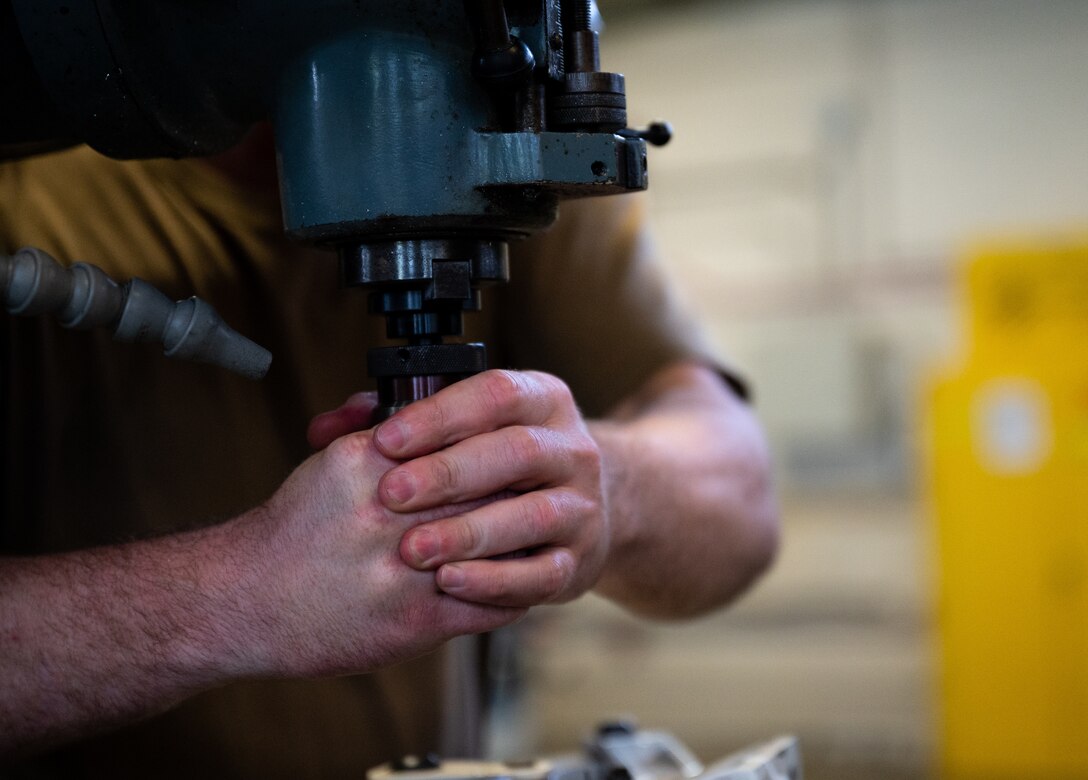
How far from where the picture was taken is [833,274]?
4.70 m

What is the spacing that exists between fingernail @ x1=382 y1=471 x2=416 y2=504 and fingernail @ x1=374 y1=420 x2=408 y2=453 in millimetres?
18

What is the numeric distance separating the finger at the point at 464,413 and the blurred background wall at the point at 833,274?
3.75 metres

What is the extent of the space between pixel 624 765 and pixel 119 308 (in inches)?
19.9

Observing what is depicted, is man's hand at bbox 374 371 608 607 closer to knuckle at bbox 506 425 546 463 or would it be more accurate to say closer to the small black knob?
knuckle at bbox 506 425 546 463

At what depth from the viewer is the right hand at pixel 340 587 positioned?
2.17 ft

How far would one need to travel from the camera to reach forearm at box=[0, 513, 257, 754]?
692 mm

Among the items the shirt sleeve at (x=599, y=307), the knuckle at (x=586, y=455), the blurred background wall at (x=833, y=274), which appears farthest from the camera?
the blurred background wall at (x=833, y=274)

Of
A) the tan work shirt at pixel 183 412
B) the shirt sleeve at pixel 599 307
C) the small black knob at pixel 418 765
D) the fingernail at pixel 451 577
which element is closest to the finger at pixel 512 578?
the fingernail at pixel 451 577

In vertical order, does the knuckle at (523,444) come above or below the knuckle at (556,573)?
above

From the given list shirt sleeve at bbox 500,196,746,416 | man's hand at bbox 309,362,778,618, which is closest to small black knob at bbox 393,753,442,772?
man's hand at bbox 309,362,778,618

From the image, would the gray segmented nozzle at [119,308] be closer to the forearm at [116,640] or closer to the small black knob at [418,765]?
the forearm at [116,640]

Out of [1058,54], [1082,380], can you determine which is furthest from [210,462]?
[1058,54]

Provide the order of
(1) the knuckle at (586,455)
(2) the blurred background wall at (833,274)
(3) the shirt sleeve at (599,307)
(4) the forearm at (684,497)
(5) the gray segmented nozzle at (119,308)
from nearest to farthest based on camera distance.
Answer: (5) the gray segmented nozzle at (119,308), (1) the knuckle at (586,455), (4) the forearm at (684,497), (3) the shirt sleeve at (599,307), (2) the blurred background wall at (833,274)

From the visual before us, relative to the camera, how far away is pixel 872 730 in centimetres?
432
